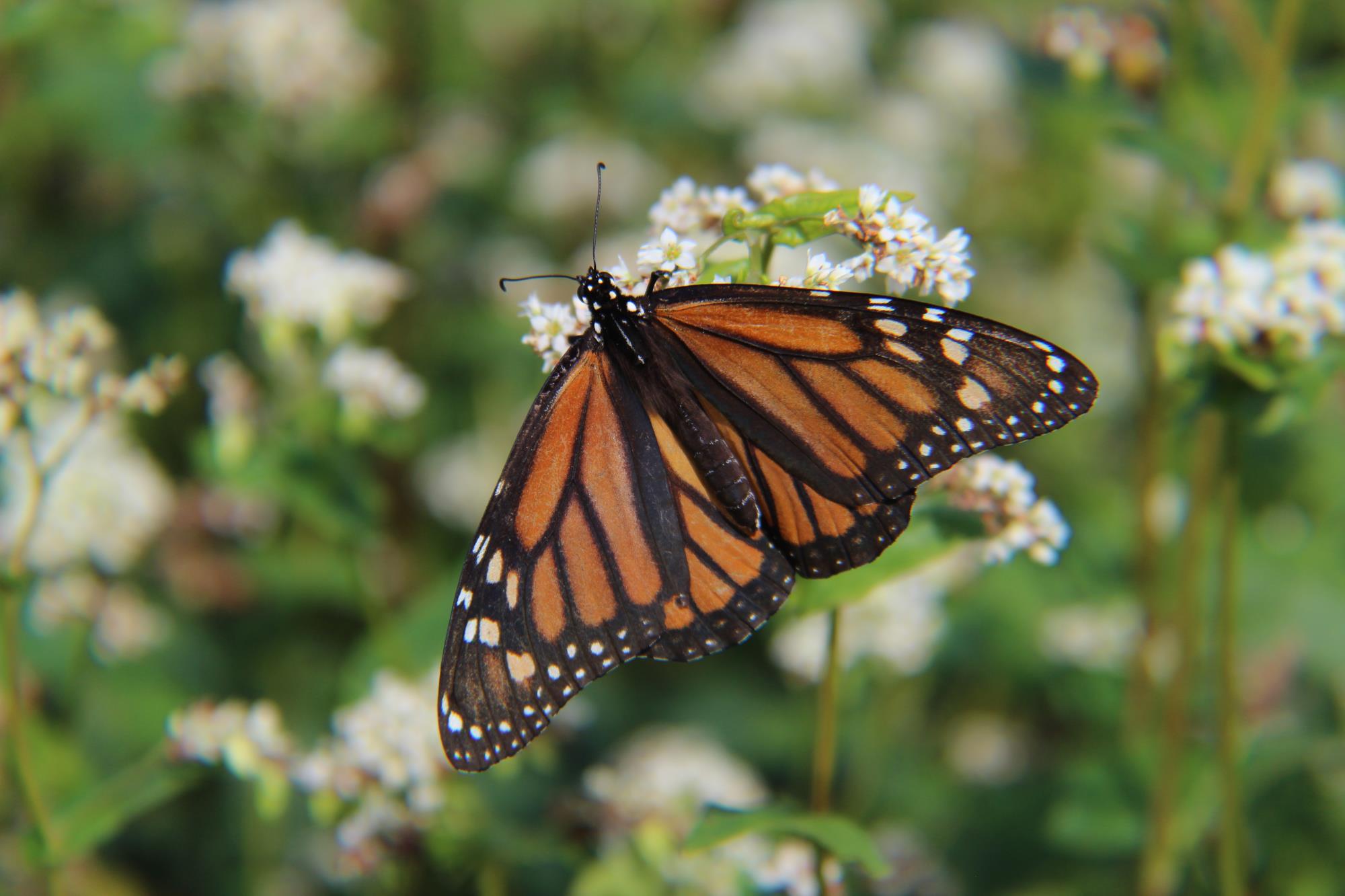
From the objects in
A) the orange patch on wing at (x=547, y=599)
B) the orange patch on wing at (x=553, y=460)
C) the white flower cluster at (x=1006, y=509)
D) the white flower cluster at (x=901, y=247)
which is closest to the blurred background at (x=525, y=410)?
the white flower cluster at (x=1006, y=509)

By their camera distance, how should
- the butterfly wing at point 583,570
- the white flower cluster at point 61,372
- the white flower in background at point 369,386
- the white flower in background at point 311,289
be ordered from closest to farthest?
the butterfly wing at point 583,570
the white flower cluster at point 61,372
the white flower in background at point 369,386
the white flower in background at point 311,289

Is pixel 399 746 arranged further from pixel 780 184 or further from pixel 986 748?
pixel 986 748

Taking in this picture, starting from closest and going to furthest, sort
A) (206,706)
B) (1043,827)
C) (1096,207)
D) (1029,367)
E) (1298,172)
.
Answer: (1029,367) → (206,706) → (1298,172) → (1043,827) → (1096,207)

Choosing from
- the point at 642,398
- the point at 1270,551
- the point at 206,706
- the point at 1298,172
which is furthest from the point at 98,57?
the point at 1270,551

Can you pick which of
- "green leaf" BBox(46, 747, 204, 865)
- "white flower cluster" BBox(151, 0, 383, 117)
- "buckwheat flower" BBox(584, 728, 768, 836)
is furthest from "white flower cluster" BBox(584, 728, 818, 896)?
"white flower cluster" BBox(151, 0, 383, 117)

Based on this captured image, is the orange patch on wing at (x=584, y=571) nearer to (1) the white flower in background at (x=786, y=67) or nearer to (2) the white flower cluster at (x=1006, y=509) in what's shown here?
(2) the white flower cluster at (x=1006, y=509)

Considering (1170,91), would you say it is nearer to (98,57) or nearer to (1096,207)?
(1096,207)
